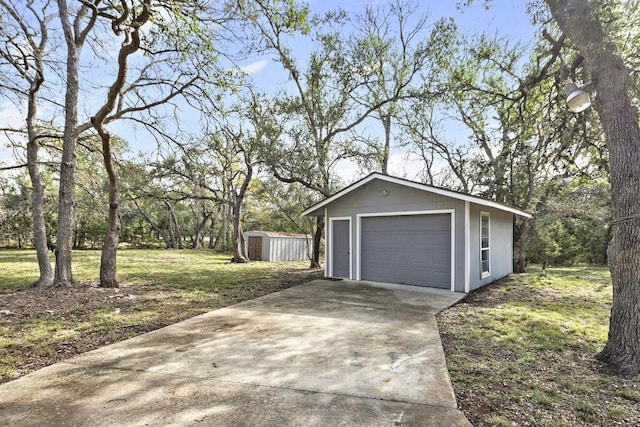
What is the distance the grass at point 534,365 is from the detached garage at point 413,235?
144 centimetres

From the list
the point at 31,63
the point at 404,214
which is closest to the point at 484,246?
the point at 404,214

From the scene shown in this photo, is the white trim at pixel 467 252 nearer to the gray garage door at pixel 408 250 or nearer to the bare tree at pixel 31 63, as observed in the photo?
the gray garage door at pixel 408 250

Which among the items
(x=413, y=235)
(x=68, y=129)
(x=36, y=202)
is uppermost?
(x=68, y=129)

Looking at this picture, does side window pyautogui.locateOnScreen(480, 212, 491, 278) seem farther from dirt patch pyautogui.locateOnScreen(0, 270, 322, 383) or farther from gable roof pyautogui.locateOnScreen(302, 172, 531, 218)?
dirt patch pyautogui.locateOnScreen(0, 270, 322, 383)

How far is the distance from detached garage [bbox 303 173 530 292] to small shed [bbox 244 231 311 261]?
8.10 metres

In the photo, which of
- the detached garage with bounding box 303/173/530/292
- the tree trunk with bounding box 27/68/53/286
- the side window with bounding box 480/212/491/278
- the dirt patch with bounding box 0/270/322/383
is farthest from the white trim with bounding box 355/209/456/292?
the tree trunk with bounding box 27/68/53/286

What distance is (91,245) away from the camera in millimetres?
28781

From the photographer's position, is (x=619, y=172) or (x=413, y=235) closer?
(x=619, y=172)

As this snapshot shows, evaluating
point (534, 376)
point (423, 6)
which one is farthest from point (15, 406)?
point (423, 6)

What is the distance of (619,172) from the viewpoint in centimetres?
351

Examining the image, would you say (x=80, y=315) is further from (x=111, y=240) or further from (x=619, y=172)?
(x=619, y=172)

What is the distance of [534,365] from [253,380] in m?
2.96

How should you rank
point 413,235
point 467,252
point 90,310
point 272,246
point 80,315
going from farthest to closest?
point 272,246, point 413,235, point 467,252, point 90,310, point 80,315

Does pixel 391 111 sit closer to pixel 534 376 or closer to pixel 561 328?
pixel 561 328
